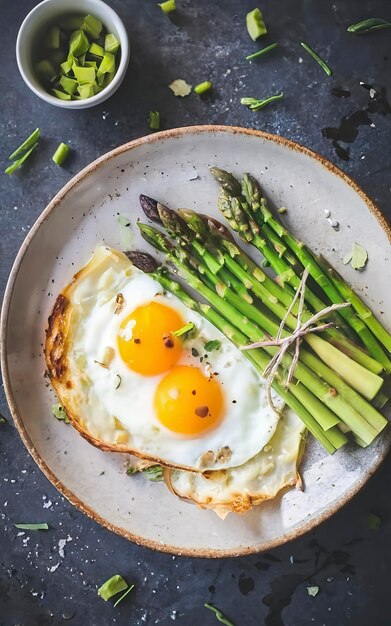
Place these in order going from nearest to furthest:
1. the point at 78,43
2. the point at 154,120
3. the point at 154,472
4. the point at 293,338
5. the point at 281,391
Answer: the point at 293,338 < the point at 281,391 < the point at 154,472 < the point at 78,43 < the point at 154,120

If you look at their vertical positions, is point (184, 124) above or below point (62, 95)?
below

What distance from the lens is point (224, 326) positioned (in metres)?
2.91

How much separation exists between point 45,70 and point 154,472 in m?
1.89

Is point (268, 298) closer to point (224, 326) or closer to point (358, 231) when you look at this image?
point (224, 326)

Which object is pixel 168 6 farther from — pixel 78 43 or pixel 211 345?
pixel 211 345

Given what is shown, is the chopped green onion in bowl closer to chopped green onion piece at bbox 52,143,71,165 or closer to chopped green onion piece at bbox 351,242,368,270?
chopped green onion piece at bbox 52,143,71,165

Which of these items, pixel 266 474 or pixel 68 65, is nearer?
pixel 266 474

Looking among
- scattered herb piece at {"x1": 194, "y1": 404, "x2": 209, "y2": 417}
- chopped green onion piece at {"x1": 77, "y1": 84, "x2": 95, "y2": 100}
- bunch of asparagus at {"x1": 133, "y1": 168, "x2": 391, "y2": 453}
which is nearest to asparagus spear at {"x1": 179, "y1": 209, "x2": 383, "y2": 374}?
bunch of asparagus at {"x1": 133, "y1": 168, "x2": 391, "y2": 453}

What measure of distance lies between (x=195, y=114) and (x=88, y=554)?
7.06ft

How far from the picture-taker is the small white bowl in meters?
3.12

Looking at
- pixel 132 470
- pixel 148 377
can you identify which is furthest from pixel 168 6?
pixel 132 470

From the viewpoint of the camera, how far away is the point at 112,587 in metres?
3.30

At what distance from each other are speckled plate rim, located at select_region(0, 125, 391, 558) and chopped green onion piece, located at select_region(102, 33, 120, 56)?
48cm

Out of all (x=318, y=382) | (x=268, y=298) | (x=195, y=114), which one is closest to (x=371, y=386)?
(x=318, y=382)
